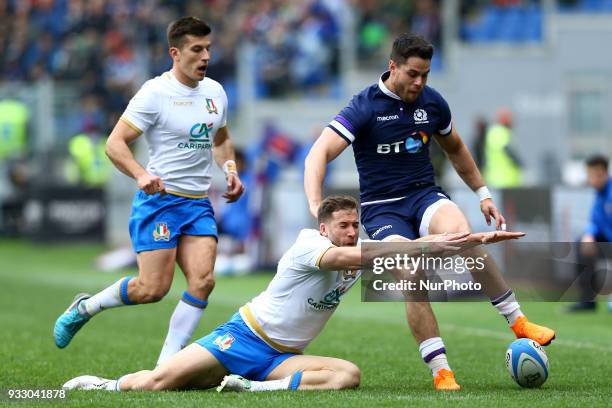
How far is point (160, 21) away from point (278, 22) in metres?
2.90

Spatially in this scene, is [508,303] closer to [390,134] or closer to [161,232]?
[390,134]

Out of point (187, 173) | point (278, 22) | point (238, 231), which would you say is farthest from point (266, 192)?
point (187, 173)

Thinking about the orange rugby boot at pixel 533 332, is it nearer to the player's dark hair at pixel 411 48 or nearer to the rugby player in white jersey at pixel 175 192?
the player's dark hair at pixel 411 48

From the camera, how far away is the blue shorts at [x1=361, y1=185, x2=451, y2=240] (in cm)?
812

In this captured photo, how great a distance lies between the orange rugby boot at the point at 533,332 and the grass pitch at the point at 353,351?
315 millimetres

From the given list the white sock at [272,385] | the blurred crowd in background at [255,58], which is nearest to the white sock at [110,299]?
the white sock at [272,385]

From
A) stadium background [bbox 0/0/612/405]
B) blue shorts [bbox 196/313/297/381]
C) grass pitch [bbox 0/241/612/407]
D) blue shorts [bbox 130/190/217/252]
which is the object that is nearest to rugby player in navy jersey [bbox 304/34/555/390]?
grass pitch [bbox 0/241/612/407]

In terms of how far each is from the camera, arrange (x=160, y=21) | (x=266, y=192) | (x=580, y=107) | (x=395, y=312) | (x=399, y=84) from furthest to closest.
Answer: (x=160, y=21)
(x=580, y=107)
(x=266, y=192)
(x=395, y=312)
(x=399, y=84)

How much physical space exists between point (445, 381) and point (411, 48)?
2.04 metres

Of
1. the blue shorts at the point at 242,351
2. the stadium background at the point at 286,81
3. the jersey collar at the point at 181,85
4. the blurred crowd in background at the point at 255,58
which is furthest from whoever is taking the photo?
the blurred crowd in background at the point at 255,58

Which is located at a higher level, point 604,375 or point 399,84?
point 399,84

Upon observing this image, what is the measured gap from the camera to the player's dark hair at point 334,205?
7.30 meters

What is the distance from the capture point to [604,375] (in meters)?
8.59

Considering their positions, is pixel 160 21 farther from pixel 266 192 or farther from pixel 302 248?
pixel 302 248
